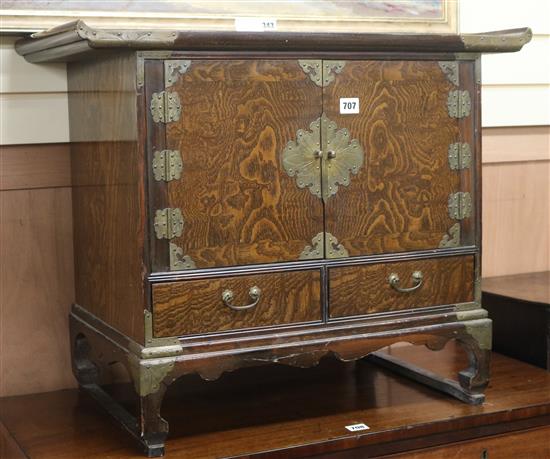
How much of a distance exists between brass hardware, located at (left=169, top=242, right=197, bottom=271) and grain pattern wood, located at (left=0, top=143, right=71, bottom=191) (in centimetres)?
69

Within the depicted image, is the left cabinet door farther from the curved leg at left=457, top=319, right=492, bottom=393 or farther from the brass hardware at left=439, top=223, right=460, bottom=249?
the curved leg at left=457, top=319, right=492, bottom=393

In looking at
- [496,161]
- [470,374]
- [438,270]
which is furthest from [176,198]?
[496,161]

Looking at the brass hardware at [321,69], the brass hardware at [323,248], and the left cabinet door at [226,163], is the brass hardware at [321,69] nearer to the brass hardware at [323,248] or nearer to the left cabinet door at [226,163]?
the left cabinet door at [226,163]

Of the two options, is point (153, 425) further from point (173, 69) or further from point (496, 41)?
point (496, 41)

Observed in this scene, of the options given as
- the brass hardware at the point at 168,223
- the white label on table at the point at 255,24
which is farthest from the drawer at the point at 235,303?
the white label on table at the point at 255,24

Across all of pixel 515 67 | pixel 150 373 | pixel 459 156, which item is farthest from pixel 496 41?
pixel 150 373

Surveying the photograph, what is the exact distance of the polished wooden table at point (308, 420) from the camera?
8.54 feet

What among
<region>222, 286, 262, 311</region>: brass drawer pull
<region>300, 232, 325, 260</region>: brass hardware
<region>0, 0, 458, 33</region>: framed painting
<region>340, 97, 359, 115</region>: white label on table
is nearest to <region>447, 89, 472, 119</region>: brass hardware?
<region>340, 97, 359, 115</region>: white label on table

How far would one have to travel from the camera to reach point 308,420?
2.76 m

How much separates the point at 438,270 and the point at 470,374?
31 centimetres

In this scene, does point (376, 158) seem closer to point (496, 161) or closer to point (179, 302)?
point (179, 302)

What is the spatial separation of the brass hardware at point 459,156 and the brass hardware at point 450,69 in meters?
0.17

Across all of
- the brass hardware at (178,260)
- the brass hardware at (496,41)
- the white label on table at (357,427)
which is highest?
the brass hardware at (496,41)

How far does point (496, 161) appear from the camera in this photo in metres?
3.64
